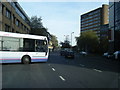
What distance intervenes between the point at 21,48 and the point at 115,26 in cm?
4677

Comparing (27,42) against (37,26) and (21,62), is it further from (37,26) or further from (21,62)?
(37,26)

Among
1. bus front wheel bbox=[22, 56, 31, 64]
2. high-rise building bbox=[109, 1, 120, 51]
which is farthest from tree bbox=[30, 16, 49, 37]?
bus front wheel bbox=[22, 56, 31, 64]

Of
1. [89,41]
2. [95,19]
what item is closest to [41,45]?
[89,41]

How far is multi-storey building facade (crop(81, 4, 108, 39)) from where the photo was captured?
139 metres

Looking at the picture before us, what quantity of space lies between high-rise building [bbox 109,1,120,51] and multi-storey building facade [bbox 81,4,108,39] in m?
76.8

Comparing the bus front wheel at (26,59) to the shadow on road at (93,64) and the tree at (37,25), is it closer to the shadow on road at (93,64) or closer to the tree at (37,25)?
the shadow on road at (93,64)

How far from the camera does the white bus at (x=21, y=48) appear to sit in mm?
17688

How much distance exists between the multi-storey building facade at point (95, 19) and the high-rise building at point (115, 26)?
76762 millimetres

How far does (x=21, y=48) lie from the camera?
1873 cm

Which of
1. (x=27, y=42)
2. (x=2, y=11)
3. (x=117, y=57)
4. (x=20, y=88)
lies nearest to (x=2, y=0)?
(x=2, y=11)

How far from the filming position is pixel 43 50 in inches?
802

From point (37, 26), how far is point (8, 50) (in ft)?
209

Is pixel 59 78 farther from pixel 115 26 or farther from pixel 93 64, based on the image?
pixel 115 26

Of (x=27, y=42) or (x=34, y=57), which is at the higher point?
(x=27, y=42)
